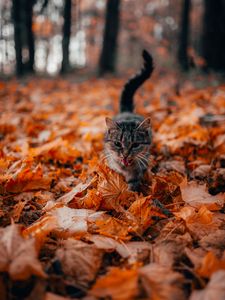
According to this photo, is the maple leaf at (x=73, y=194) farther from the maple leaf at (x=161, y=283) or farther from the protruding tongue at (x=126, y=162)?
the maple leaf at (x=161, y=283)

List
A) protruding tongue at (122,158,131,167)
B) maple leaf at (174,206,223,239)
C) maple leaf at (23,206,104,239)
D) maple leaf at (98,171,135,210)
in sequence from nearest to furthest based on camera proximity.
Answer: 1. maple leaf at (23,206,104,239)
2. maple leaf at (174,206,223,239)
3. maple leaf at (98,171,135,210)
4. protruding tongue at (122,158,131,167)

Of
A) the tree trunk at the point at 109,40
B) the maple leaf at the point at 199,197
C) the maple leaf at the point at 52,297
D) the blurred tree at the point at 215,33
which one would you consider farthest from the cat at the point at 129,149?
the tree trunk at the point at 109,40

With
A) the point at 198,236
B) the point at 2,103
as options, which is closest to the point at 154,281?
the point at 198,236

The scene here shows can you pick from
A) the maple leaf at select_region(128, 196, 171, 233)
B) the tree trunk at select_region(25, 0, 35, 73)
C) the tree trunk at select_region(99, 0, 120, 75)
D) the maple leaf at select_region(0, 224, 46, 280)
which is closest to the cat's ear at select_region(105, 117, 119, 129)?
the maple leaf at select_region(128, 196, 171, 233)

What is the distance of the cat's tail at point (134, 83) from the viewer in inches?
122

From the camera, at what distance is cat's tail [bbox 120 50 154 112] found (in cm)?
311

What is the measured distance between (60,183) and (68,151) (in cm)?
56

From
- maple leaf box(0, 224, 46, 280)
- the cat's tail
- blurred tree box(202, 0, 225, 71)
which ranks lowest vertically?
maple leaf box(0, 224, 46, 280)

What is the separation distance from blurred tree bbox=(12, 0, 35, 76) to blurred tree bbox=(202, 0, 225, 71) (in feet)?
22.1

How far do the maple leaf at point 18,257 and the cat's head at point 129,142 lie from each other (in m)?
1.32

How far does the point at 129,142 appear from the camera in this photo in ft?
8.27

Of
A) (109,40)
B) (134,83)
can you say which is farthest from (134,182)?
(109,40)

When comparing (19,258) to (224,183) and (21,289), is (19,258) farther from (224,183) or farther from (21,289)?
(224,183)

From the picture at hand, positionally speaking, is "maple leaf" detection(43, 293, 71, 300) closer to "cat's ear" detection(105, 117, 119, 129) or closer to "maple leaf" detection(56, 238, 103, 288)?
"maple leaf" detection(56, 238, 103, 288)
